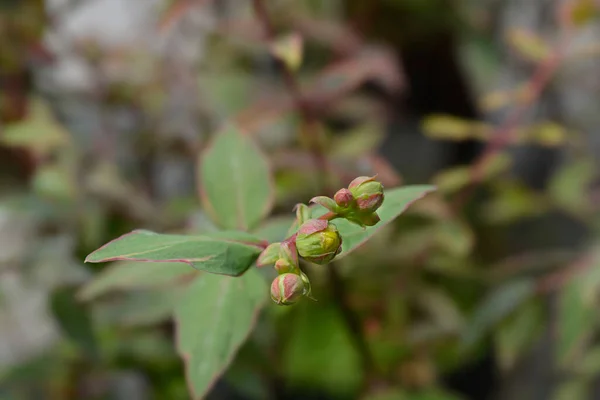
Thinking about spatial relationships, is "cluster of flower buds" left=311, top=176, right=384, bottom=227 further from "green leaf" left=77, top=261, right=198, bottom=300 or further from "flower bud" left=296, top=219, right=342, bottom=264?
"green leaf" left=77, top=261, right=198, bottom=300

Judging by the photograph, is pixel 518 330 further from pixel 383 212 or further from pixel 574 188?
pixel 383 212

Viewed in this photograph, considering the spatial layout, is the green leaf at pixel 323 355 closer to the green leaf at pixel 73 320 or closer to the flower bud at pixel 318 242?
the green leaf at pixel 73 320

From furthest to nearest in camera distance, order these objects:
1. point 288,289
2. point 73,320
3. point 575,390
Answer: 1. point 575,390
2. point 73,320
3. point 288,289

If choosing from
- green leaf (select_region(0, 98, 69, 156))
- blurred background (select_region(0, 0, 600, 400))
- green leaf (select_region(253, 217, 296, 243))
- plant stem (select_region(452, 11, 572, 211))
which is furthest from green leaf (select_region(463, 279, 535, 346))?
green leaf (select_region(0, 98, 69, 156))

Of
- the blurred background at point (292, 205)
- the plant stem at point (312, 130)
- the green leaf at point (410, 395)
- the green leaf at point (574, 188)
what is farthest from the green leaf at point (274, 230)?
the green leaf at point (574, 188)

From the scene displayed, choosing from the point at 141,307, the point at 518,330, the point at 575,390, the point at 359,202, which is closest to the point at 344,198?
the point at 359,202
